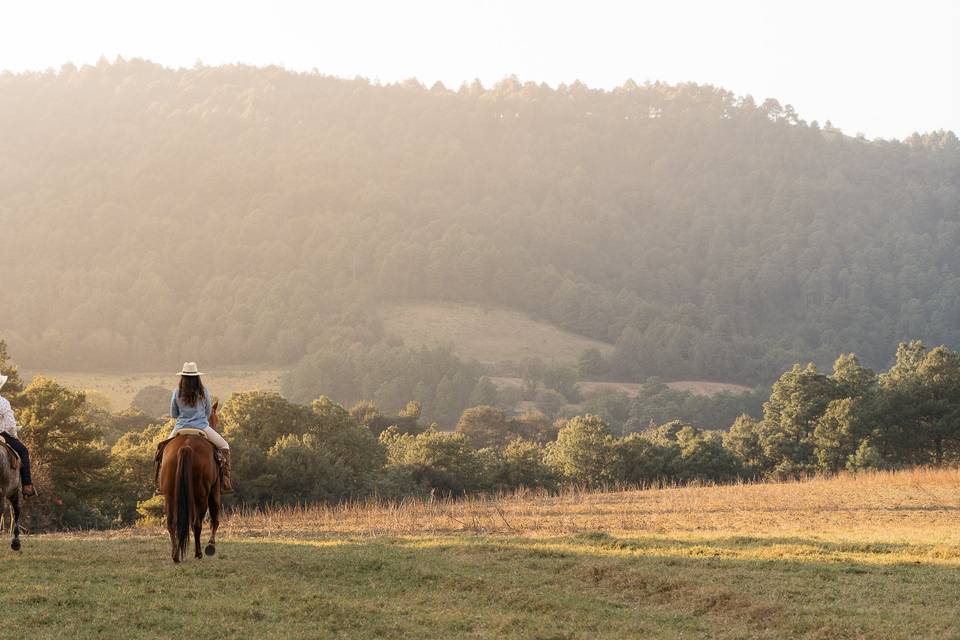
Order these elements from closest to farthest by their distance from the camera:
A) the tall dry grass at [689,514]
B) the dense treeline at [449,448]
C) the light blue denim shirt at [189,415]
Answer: the light blue denim shirt at [189,415] → the tall dry grass at [689,514] → the dense treeline at [449,448]

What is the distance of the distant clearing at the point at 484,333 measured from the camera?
156 metres

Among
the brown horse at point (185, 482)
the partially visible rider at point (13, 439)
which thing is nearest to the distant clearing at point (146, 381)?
the partially visible rider at point (13, 439)

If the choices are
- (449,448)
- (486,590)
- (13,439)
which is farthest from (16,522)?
(449,448)

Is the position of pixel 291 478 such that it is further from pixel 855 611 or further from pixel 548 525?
pixel 855 611

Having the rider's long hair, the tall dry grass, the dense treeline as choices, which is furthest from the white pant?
the dense treeline

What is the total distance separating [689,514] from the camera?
27219mm

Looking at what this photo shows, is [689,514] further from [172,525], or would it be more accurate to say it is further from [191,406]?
[172,525]

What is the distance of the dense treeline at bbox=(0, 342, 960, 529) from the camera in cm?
3166

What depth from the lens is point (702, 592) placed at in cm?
1325

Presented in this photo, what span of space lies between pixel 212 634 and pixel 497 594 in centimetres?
423

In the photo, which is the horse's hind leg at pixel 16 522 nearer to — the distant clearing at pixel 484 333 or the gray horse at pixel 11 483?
the gray horse at pixel 11 483

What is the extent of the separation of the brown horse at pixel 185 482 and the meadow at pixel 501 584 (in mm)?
613

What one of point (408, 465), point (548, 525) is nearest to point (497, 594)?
point (548, 525)

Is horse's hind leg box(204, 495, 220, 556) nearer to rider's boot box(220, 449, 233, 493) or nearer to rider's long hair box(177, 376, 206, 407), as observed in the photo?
rider's boot box(220, 449, 233, 493)
